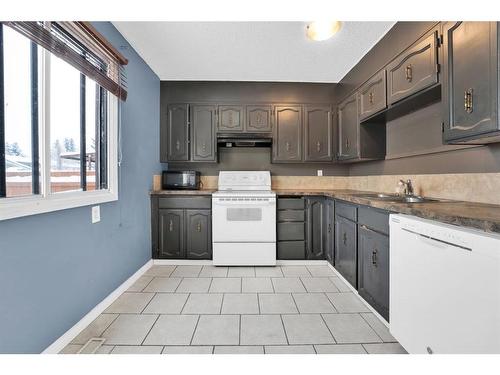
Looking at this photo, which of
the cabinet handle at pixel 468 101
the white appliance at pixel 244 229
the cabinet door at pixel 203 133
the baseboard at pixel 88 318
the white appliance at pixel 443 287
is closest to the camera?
the white appliance at pixel 443 287

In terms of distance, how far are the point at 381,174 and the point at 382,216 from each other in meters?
1.20

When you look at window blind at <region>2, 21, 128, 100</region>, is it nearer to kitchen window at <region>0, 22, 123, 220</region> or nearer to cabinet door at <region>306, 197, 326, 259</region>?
kitchen window at <region>0, 22, 123, 220</region>

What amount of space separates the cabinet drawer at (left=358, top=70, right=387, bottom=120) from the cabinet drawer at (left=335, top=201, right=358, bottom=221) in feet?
3.14

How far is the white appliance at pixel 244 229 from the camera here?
289 cm

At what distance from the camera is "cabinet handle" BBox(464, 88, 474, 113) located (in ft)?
4.19

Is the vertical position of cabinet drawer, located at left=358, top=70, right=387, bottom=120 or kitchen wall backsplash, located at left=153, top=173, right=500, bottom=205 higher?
cabinet drawer, located at left=358, top=70, right=387, bottom=120

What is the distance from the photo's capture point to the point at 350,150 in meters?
2.92

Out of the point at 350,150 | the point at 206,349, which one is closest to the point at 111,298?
the point at 206,349

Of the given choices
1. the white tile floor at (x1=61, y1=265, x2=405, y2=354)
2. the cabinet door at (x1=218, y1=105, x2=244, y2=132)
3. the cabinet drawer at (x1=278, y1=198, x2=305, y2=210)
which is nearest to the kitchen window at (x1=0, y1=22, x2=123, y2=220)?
the white tile floor at (x1=61, y1=265, x2=405, y2=354)

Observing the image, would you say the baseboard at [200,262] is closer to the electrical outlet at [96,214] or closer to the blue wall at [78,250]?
the blue wall at [78,250]

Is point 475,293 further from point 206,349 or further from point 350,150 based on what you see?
point 350,150

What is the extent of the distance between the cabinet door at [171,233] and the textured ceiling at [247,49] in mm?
1817

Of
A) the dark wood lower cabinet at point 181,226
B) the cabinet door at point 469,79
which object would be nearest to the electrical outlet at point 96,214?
the dark wood lower cabinet at point 181,226
